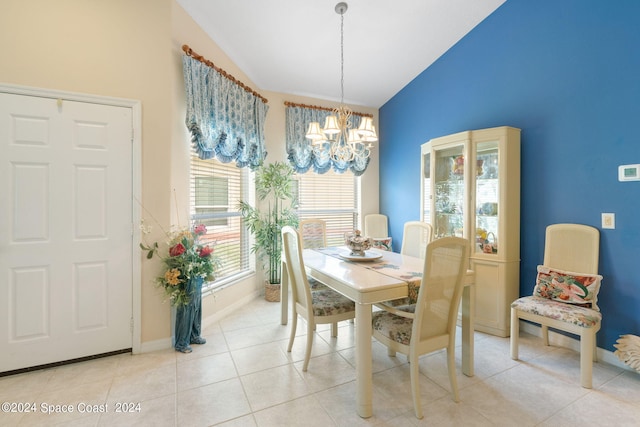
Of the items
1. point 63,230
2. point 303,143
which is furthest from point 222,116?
point 63,230

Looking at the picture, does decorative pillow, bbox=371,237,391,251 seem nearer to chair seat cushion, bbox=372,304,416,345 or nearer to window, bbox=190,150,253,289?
window, bbox=190,150,253,289

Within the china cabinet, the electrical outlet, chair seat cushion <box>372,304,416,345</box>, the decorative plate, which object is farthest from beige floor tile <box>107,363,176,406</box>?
the electrical outlet

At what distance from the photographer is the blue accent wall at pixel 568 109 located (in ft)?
7.44

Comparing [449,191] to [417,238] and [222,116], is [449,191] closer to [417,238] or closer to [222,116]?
[417,238]

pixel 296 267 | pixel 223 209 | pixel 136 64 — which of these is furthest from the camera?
pixel 223 209

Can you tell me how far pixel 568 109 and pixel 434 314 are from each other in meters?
2.27

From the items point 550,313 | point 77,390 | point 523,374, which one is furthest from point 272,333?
point 550,313

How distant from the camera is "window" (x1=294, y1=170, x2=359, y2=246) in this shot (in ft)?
15.0

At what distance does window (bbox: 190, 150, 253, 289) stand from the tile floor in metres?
1.09

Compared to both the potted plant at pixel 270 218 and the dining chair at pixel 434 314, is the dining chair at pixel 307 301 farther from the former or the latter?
the potted plant at pixel 270 218

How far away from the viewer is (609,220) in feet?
7.74

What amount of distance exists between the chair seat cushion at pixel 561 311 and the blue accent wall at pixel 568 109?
1.30ft

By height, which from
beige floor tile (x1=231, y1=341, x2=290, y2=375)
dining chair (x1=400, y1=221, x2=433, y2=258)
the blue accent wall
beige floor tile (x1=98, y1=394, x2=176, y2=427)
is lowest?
beige floor tile (x1=98, y1=394, x2=176, y2=427)

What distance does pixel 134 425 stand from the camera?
1.69 meters
